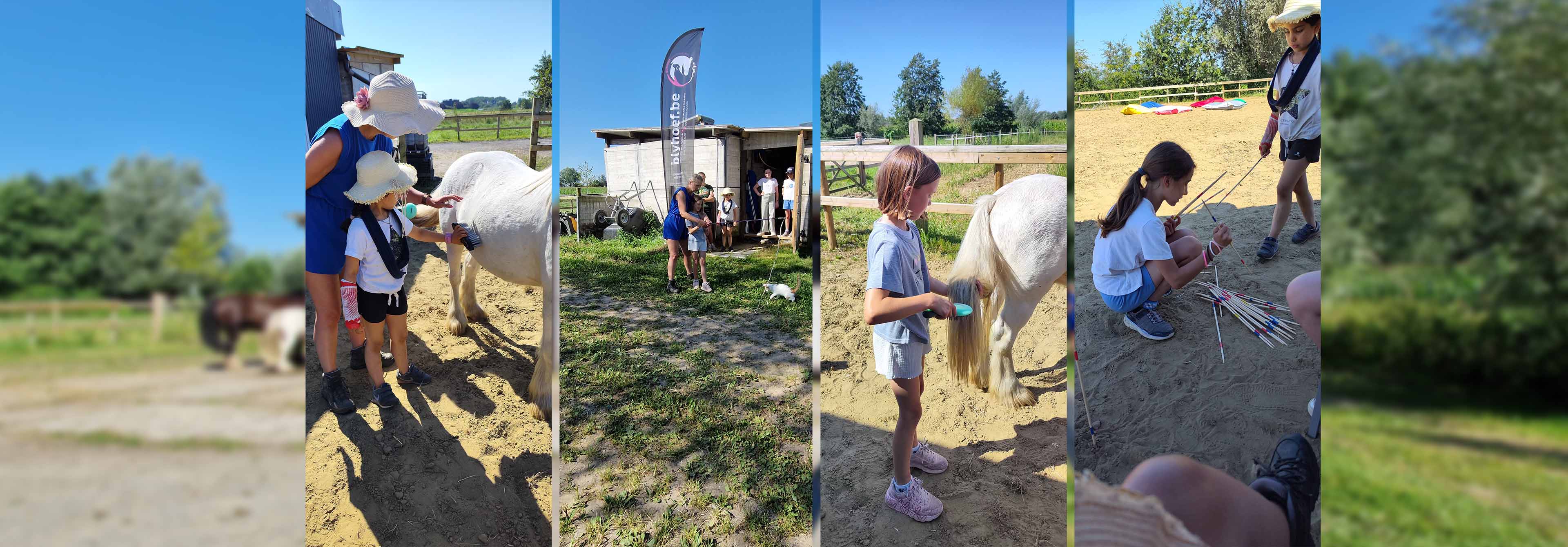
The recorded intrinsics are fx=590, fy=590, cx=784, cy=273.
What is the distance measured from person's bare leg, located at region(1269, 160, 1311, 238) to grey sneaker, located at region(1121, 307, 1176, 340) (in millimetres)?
446

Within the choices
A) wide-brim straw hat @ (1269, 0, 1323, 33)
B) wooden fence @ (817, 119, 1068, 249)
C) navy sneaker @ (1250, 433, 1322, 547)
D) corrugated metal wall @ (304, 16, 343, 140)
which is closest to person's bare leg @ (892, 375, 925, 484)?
wooden fence @ (817, 119, 1068, 249)

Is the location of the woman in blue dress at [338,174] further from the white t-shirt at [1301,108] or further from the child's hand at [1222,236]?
the white t-shirt at [1301,108]

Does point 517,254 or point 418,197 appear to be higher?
point 418,197

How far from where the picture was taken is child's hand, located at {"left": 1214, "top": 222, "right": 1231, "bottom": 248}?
1976 mm

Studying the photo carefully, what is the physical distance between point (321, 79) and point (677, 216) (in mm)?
1558

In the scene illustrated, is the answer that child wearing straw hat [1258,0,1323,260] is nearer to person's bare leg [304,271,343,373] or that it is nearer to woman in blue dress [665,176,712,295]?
woman in blue dress [665,176,712,295]

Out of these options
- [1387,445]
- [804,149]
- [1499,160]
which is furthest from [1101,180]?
[804,149]

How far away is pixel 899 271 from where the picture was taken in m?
1.92

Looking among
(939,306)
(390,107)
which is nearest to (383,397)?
(390,107)

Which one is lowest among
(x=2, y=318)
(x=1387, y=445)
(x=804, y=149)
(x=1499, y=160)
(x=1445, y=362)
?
(x=1387, y=445)

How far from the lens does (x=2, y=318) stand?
1344 millimetres

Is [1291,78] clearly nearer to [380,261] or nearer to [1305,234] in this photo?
[1305,234]

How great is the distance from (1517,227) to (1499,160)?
17cm

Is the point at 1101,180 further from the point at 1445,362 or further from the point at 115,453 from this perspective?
the point at 115,453
